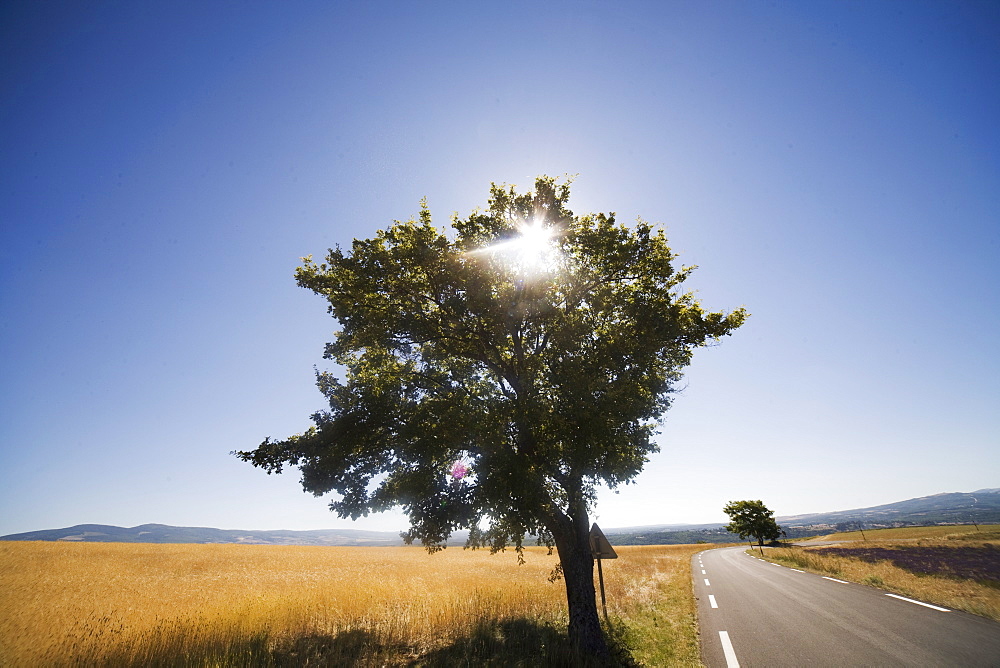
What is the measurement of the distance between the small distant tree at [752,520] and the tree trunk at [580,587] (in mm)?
64215

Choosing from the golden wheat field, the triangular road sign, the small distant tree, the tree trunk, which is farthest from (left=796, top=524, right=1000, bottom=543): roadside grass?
the tree trunk

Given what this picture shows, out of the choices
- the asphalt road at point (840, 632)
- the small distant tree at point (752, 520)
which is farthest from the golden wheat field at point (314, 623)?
the small distant tree at point (752, 520)

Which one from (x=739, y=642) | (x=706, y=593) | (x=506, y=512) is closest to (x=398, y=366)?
(x=506, y=512)

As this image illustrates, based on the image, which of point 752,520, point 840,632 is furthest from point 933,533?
point 840,632

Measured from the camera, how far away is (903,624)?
10.0 metres

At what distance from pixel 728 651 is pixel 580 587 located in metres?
3.34

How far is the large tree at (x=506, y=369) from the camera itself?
9.27m

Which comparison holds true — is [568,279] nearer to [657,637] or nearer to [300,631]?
[657,637]

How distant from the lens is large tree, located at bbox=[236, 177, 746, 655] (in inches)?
365

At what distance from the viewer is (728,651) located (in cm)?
888

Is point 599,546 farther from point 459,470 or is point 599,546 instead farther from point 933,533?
point 933,533

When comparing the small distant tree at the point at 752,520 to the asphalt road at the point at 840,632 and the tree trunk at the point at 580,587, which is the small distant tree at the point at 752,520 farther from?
the tree trunk at the point at 580,587

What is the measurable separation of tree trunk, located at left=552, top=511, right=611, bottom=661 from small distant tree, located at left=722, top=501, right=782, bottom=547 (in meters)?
64.2

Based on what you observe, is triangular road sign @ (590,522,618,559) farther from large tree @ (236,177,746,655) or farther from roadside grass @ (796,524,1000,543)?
roadside grass @ (796,524,1000,543)
